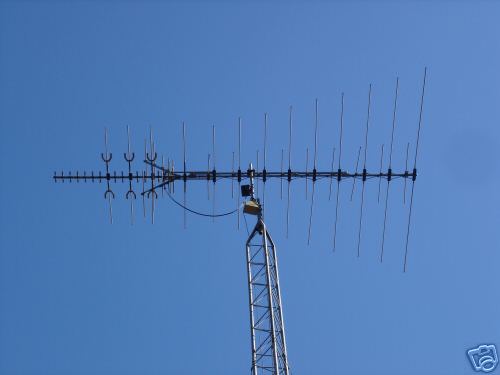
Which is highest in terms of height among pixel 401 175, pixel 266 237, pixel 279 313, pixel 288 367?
pixel 401 175

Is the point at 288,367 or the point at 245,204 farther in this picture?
the point at 245,204

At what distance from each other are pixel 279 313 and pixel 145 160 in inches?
216

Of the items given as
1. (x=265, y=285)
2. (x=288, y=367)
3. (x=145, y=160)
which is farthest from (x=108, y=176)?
(x=288, y=367)

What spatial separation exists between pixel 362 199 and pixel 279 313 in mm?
4805

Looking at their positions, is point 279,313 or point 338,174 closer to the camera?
point 279,313

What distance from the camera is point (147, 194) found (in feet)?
57.2

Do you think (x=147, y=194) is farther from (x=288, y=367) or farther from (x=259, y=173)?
(x=288, y=367)

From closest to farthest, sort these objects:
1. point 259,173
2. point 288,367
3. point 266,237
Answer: point 288,367, point 266,237, point 259,173

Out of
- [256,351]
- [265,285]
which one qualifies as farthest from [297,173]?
[256,351]

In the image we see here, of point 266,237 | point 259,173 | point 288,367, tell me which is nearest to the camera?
point 288,367

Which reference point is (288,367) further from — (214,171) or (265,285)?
(214,171)

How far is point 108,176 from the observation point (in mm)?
17594

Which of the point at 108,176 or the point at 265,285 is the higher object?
the point at 108,176

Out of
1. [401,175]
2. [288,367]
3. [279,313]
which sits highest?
[401,175]
